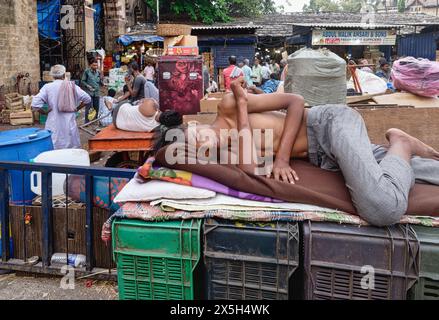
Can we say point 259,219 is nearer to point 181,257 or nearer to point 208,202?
point 208,202

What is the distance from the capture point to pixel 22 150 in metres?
3.56

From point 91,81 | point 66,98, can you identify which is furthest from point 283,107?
point 91,81

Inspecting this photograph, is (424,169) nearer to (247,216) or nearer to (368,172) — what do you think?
(368,172)

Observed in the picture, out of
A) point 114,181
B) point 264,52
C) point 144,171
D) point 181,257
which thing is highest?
point 264,52

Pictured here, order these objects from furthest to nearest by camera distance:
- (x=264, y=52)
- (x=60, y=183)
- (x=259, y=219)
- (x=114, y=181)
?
(x=264, y=52), (x=60, y=183), (x=114, y=181), (x=259, y=219)

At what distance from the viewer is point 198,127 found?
2.67m

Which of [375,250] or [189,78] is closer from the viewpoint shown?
[375,250]

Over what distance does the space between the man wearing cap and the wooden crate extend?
2889 millimetres

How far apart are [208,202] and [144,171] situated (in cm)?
43

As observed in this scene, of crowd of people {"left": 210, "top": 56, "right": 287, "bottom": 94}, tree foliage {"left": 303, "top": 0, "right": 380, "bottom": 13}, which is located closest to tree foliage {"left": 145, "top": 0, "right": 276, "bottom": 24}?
crowd of people {"left": 210, "top": 56, "right": 287, "bottom": 94}

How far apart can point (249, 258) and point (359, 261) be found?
510 mm

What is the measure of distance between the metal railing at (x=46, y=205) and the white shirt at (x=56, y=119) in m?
2.82

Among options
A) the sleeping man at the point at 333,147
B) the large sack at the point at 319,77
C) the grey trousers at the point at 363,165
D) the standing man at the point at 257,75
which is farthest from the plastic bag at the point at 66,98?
the standing man at the point at 257,75
